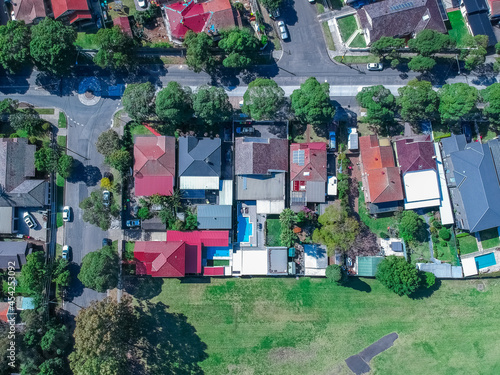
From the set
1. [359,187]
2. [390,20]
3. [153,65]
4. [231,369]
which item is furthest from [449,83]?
[231,369]

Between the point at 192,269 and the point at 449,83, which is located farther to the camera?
the point at 449,83

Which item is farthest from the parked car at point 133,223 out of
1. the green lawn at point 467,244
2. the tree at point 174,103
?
the green lawn at point 467,244

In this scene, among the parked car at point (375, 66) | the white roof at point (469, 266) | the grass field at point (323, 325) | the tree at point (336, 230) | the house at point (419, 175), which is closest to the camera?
the tree at point (336, 230)

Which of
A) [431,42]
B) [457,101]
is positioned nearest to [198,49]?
[431,42]

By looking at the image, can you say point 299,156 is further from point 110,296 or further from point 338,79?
point 110,296

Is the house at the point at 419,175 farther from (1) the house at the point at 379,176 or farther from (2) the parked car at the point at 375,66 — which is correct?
(2) the parked car at the point at 375,66
